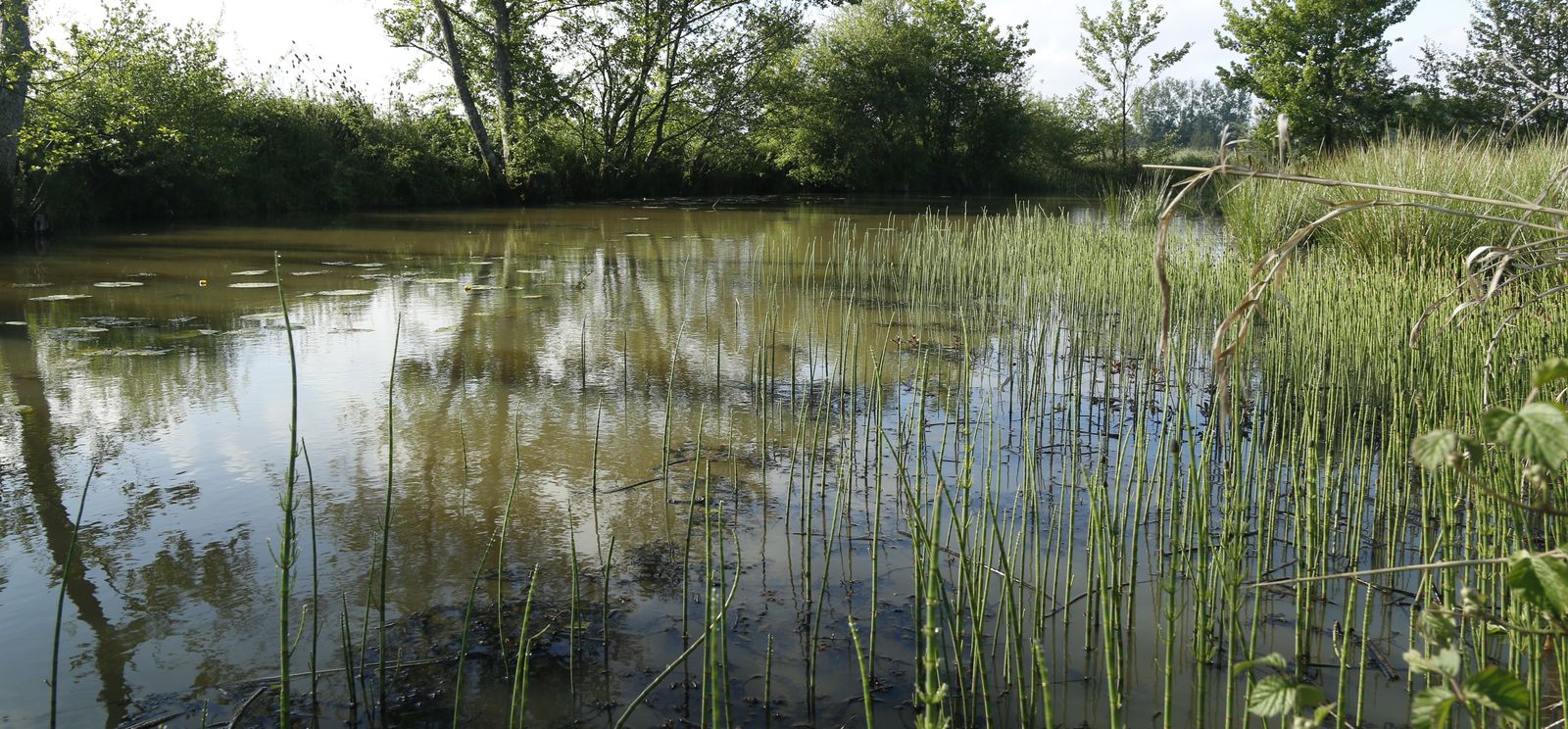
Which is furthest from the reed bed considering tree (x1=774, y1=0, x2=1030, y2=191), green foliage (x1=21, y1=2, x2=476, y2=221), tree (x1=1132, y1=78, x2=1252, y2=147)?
tree (x1=1132, y1=78, x2=1252, y2=147)

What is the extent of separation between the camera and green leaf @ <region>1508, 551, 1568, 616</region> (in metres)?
0.91

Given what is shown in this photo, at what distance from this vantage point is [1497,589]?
6.68ft

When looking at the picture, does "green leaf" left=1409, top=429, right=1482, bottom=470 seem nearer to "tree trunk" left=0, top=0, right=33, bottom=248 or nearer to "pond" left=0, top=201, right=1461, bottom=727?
"pond" left=0, top=201, right=1461, bottom=727

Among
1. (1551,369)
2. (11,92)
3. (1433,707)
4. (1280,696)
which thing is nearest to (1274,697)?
(1280,696)

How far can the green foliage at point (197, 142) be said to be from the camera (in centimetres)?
1055

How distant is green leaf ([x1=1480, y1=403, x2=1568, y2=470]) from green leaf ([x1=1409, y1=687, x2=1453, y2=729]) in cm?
21

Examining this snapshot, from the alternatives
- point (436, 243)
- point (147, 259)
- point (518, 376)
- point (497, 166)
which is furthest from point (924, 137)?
point (518, 376)

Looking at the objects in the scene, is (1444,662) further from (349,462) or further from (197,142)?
(197,142)

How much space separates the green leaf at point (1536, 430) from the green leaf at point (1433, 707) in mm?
209

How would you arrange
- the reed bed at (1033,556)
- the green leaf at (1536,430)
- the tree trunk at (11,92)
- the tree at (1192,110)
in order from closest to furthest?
the green leaf at (1536,430), the reed bed at (1033,556), the tree trunk at (11,92), the tree at (1192,110)

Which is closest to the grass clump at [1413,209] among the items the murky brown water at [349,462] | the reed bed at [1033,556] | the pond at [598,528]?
the reed bed at [1033,556]

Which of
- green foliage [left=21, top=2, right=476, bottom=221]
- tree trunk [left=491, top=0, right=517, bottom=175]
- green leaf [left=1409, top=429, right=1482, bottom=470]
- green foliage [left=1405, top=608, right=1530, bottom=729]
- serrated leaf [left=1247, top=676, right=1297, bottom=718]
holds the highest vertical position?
tree trunk [left=491, top=0, right=517, bottom=175]

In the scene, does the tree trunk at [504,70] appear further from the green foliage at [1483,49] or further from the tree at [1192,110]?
the tree at [1192,110]

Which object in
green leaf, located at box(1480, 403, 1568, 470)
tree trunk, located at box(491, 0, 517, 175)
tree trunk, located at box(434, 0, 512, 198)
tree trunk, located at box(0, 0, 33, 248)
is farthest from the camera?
tree trunk, located at box(491, 0, 517, 175)
